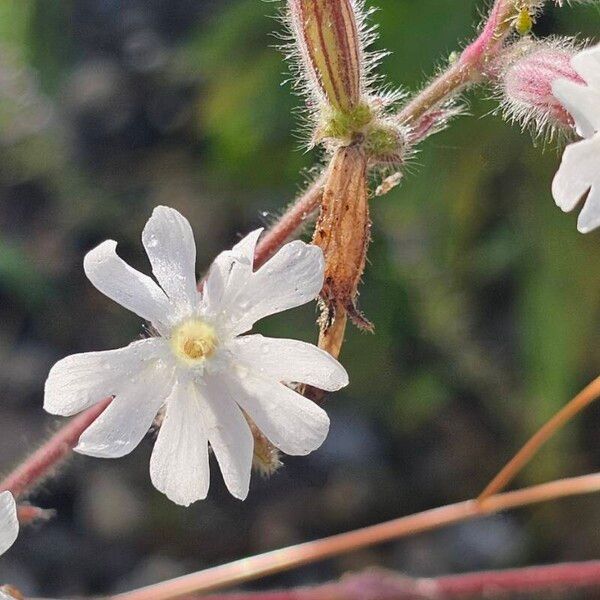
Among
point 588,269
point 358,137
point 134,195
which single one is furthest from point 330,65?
point 134,195

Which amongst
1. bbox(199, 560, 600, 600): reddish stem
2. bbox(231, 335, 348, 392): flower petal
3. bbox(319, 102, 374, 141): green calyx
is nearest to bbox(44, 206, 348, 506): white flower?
bbox(231, 335, 348, 392): flower petal

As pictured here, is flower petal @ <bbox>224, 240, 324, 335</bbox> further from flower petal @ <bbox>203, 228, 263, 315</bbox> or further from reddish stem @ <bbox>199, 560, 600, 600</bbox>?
reddish stem @ <bbox>199, 560, 600, 600</bbox>

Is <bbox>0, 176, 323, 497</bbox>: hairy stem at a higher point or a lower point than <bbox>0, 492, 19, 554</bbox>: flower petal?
higher

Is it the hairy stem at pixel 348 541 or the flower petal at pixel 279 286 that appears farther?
the hairy stem at pixel 348 541

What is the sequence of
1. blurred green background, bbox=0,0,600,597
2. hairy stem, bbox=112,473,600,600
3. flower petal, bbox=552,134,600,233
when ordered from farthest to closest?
1. blurred green background, bbox=0,0,600,597
2. hairy stem, bbox=112,473,600,600
3. flower petal, bbox=552,134,600,233

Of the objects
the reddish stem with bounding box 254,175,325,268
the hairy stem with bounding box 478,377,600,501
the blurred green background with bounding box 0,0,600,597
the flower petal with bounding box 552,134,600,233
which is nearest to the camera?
the flower petal with bounding box 552,134,600,233

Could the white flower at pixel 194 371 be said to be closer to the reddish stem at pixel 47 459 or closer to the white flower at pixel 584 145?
the reddish stem at pixel 47 459

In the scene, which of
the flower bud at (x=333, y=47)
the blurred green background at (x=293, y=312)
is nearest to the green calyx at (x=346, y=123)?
the flower bud at (x=333, y=47)
